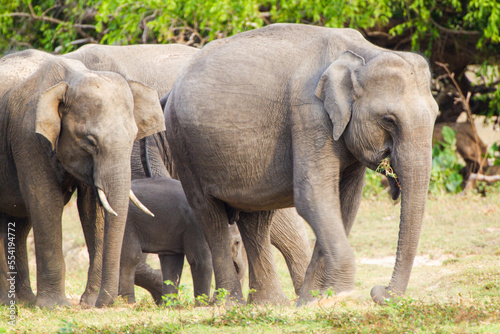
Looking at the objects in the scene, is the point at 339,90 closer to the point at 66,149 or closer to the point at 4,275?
the point at 66,149

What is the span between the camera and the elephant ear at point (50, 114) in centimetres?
599

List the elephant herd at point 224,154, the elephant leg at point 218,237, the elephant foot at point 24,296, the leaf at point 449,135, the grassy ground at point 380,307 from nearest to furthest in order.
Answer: the grassy ground at point 380,307 < the elephant herd at point 224,154 < the elephant leg at point 218,237 < the elephant foot at point 24,296 < the leaf at point 449,135

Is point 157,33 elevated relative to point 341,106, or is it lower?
lower

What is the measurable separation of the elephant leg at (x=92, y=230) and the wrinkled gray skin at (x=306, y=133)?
2.56 ft

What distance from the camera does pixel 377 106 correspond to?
5.45 meters

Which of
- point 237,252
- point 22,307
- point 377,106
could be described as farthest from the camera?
point 237,252

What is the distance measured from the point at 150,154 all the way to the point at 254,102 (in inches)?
95.7

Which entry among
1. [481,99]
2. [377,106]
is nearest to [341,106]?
[377,106]

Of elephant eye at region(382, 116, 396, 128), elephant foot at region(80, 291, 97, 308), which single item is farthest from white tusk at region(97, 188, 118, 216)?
elephant eye at region(382, 116, 396, 128)

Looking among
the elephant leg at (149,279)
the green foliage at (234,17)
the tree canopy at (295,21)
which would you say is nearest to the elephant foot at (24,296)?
the elephant leg at (149,279)

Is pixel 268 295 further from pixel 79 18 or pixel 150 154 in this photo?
pixel 79 18

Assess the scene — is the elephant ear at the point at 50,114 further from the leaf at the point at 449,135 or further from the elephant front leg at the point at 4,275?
the leaf at the point at 449,135

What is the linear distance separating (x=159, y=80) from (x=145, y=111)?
7.13ft

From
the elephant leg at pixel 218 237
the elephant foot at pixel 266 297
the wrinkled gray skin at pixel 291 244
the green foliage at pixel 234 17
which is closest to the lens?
the elephant leg at pixel 218 237
